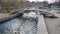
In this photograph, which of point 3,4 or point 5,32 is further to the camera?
point 3,4

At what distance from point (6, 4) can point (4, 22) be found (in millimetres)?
3363

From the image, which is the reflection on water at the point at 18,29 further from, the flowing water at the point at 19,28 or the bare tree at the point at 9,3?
the bare tree at the point at 9,3

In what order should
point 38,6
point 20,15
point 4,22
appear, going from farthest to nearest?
1. point 38,6
2. point 20,15
3. point 4,22

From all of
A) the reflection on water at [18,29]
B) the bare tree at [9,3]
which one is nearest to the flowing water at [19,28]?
the reflection on water at [18,29]

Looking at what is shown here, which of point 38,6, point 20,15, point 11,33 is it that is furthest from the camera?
point 38,6

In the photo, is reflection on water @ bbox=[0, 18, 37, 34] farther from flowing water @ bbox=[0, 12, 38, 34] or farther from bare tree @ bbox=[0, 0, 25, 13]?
bare tree @ bbox=[0, 0, 25, 13]

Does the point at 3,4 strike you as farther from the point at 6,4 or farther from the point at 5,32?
the point at 5,32

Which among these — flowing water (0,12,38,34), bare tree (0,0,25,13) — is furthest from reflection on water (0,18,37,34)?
bare tree (0,0,25,13)

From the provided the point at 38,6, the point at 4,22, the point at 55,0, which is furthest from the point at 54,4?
the point at 4,22

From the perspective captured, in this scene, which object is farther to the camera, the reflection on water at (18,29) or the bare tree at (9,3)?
the bare tree at (9,3)

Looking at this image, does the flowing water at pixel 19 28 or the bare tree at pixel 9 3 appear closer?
the flowing water at pixel 19 28

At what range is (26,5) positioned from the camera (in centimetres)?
740

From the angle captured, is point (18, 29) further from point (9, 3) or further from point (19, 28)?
point (9, 3)

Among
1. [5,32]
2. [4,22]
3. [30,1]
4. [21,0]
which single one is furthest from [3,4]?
[5,32]
